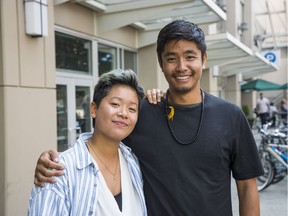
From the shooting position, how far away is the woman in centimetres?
151

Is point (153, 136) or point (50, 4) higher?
point (50, 4)

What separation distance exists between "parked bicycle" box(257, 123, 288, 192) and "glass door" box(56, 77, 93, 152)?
3140 millimetres

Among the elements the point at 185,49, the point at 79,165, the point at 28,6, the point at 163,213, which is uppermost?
Answer: the point at 28,6

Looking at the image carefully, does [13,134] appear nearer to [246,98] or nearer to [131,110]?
[131,110]

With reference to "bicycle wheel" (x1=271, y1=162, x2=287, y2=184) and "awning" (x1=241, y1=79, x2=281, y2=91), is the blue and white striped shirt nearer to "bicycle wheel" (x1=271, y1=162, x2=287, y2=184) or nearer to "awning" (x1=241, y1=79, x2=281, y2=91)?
"bicycle wheel" (x1=271, y1=162, x2=287, y2=184)

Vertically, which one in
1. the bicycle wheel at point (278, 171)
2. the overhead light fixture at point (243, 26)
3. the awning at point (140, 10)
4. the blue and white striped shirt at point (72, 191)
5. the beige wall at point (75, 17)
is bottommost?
the bicycle wheel at point (278, 171)

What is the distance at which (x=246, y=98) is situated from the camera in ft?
76.0

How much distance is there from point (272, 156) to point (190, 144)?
488 cm

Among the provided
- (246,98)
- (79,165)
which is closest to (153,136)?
(79,165)

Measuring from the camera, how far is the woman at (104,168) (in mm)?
1513

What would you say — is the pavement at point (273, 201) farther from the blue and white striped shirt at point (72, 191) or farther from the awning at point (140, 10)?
the blue and white striped shirt at point (72, 191)

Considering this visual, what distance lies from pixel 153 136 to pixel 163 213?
39 cm

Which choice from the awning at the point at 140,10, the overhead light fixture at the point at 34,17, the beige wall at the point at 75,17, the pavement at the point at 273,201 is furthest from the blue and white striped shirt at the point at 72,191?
the awning at the point at 140,10

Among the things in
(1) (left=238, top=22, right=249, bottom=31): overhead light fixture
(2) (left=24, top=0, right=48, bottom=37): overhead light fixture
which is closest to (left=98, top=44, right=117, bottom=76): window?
(2) (left=24, top=0, right=48, bottom=37): overhead light fixture
